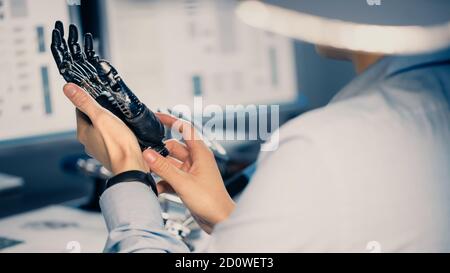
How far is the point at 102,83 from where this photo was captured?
62 cm

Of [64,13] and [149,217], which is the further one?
[64,13]

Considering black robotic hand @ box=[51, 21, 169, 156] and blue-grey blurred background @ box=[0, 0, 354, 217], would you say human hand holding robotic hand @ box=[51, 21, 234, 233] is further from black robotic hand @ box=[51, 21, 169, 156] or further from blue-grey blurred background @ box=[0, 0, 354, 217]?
blue-grey blurred background @ box=[0, 0, 354, 217]

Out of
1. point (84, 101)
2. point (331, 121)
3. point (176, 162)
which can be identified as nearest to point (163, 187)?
point (176, 162)

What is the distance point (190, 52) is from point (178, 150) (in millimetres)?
341

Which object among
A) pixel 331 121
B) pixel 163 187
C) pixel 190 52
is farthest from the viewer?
pixel 190 52

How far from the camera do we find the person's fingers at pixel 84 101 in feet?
2.00

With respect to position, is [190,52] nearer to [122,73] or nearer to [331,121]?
[122,73]

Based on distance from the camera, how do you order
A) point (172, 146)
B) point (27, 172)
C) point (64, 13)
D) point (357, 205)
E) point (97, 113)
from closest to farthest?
point (357, 205)
point (97, 113)
point (172, 146)
point (64, 13)
point (27, 172)

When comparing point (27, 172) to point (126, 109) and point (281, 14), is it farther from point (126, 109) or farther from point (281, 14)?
point (281, 14)

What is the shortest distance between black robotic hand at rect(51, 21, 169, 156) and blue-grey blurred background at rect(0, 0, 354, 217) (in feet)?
0.93

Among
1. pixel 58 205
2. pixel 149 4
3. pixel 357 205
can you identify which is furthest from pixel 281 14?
pixel 58 205

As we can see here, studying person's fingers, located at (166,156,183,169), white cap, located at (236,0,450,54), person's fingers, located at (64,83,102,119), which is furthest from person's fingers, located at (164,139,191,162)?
white cap, located at (236,0,450,54)

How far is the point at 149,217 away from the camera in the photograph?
1.79 ft
